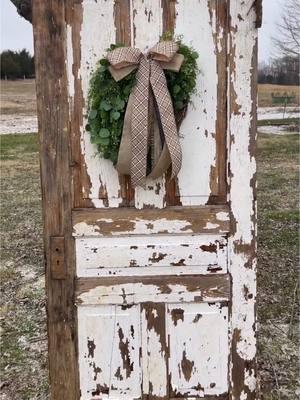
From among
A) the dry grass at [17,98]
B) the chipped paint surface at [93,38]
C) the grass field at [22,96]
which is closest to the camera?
the chipped paint surface at [93,38]

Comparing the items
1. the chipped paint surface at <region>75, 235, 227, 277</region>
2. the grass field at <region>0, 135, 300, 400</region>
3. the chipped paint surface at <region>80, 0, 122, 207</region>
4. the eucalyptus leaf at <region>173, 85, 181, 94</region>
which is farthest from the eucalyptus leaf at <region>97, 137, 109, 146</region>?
the grass field at <region>0, 135, 300, 400</region>

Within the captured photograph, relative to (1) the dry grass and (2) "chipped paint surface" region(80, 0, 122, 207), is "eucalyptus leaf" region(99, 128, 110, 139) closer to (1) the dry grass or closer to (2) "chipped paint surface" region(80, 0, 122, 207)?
(2) "chipped paint surface" region(80, 0, 122, 207)

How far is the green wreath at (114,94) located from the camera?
92.7 inches

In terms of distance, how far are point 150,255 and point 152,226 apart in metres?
0.14

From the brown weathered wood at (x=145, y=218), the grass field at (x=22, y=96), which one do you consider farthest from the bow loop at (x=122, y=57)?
the grass field at (x=22, y=96)

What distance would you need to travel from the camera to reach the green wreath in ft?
7.72

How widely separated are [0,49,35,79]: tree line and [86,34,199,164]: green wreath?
42585mm

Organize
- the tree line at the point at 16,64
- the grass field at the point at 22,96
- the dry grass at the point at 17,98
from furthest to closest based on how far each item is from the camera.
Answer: the tree line at the point at 16,64
the grass field at the point at 22,96
the dry grass at the point at 17,98

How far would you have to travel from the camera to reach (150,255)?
2576 mm

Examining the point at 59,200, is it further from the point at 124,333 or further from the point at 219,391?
the point at 219,391

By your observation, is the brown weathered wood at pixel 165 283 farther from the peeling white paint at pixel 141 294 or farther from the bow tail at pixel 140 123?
the bow tail at pixel 140 123

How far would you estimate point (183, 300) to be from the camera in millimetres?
2617

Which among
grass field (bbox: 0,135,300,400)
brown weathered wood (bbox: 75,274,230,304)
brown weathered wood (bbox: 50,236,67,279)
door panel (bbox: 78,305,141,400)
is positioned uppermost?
brown weathered wood (bbox: 50,236,67,279)

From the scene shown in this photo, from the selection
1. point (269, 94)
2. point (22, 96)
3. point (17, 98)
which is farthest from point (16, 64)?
point (269, 94)
